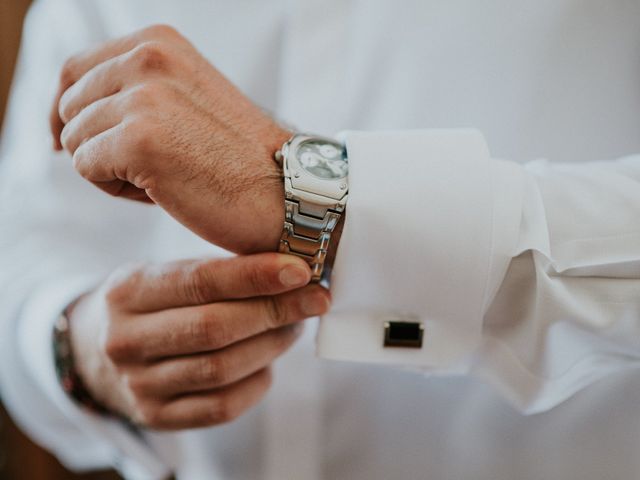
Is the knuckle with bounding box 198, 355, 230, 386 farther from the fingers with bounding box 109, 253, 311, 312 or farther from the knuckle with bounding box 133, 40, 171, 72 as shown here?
the knuckle with bounding box 133, 40, 171, 72

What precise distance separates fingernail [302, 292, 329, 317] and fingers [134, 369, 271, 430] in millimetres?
153

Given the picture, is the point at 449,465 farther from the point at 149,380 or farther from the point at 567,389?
the point at 149,380

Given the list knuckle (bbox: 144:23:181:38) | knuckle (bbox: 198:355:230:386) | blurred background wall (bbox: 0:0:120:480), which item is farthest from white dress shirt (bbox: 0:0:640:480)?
blurred background wall (bbox: 0:0:120:480)

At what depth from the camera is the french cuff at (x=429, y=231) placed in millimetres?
534

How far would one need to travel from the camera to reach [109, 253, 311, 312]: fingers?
54 cm

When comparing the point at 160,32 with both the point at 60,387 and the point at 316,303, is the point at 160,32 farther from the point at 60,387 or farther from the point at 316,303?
the point at 60,387

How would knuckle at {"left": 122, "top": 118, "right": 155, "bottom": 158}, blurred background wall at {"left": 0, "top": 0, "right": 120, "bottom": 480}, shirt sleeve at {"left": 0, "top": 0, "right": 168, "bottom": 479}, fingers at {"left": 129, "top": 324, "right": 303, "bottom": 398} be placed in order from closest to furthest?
knuckle at {"left": 122, "top": 118, "right": 155, "bottom": 158}, fingers at {"left": 129, "top": 324, "right": 303, "bottom": 398}, shirt sleeve at {"left": 0, "top": 0, "right": 168, "bottom": 479}, blurred background wall at {"left": 0, "top": 0, "right": 120, "bottom": 480}

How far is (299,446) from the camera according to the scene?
0.75 m

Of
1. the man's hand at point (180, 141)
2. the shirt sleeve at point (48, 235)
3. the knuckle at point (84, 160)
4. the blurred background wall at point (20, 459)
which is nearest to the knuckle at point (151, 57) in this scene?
the man's hand at point (180, 141)

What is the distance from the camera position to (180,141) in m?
0.53

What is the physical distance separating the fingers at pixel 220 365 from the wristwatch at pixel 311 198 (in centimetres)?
11

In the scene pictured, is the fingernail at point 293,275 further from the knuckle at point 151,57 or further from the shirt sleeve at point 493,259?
the knuckle at point 151,57

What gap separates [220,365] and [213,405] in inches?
2.8

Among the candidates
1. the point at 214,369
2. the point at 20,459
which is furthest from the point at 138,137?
the point at 20,459
